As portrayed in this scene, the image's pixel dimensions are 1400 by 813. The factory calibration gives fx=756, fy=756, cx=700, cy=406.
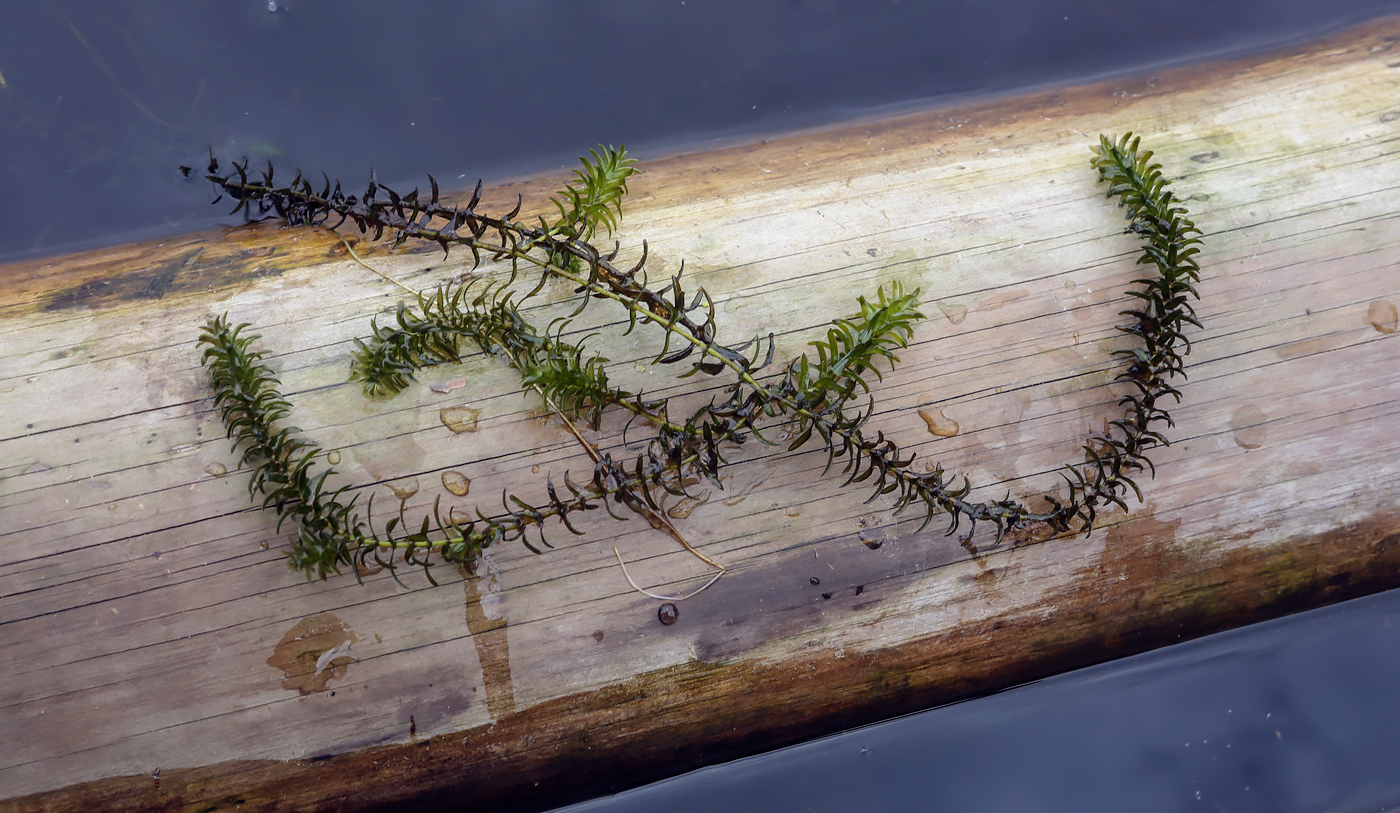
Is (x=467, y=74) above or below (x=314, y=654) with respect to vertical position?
above

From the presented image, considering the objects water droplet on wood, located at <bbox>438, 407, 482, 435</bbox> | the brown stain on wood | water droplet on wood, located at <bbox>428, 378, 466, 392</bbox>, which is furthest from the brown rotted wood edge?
water droplet on wood, located at <bbox>428, 378, 466, 392</bbox>

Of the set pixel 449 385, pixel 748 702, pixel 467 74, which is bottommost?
pixel 748 702

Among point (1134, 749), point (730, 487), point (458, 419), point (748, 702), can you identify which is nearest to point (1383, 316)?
point (1134, 749)

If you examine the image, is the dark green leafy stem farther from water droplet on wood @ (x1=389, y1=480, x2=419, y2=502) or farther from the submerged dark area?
the submerged dark area

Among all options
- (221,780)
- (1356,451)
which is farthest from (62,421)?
(1356,451)

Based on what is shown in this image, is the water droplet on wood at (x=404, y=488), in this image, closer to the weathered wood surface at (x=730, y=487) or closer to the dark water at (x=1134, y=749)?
the weathered wood surface at (x=730, y=487)

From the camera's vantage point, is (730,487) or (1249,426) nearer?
(730,487)

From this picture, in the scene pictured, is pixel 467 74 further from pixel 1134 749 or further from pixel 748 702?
pixel 1134 749
